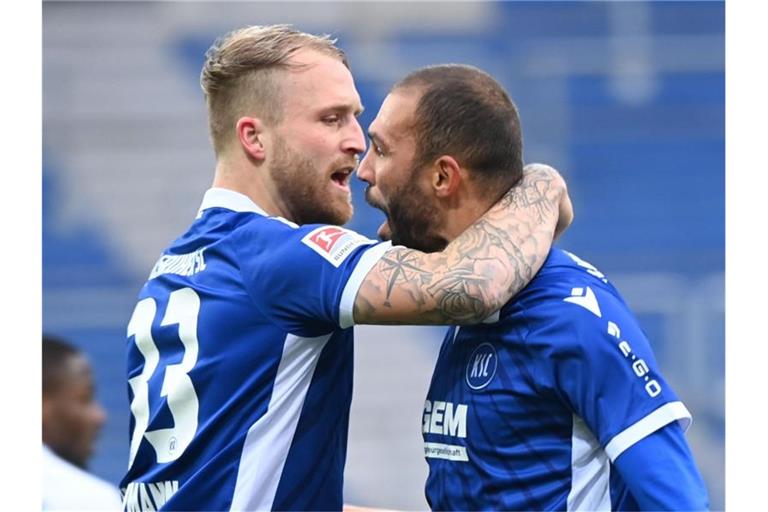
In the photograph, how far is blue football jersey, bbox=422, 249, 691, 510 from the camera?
2709mm

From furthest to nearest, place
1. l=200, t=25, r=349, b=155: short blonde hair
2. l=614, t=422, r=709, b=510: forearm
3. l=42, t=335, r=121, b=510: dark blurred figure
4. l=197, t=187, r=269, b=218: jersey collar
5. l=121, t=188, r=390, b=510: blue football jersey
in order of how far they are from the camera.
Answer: l=42, t=335, r=121, b=510: dark blurred figure → l=200, t=25, r=349, b=155: short blonde hair → l=197, t=187, r=269, b=218: jersey collar → l=121, t=188, r=390, b=510: blue football jersey → l=614, t=422, r=709, b=510: forearm

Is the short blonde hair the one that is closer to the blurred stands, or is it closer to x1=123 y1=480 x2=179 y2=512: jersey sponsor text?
x1=123 y1=480 x2=179 y2=512: jersey sponsor text

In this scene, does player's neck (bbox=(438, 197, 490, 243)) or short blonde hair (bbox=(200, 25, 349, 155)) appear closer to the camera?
player's neck (bbox=(438, 197, 490, 243))

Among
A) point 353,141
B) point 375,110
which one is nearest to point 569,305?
point 353,141

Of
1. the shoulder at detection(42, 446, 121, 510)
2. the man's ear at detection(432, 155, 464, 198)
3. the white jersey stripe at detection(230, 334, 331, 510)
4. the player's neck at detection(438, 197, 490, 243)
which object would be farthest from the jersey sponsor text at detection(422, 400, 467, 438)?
the shoulder at detection(42, 446, 121, 510)

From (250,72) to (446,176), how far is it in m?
0.83

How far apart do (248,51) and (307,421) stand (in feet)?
3.86

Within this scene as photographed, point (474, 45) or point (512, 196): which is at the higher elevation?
point (474, 45)

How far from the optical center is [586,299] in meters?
2.83

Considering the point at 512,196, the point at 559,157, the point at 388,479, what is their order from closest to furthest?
the point at 512,196 → the point at 388,479 → the point at 559,157

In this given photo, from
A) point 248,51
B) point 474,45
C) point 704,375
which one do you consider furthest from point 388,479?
point 248,51

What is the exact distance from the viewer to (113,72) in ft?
42.6

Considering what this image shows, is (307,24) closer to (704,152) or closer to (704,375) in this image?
(704,152)

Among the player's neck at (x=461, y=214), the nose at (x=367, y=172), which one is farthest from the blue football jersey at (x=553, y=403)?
the nose at (x=367, y=172)
